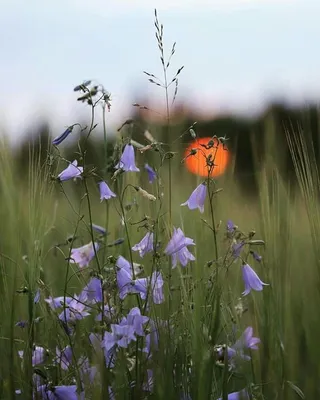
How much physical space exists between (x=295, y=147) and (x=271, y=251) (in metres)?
0.29

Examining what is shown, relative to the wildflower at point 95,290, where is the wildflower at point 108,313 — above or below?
below

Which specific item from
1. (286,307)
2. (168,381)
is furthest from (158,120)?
(168,381)

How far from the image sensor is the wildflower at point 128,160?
1.45m

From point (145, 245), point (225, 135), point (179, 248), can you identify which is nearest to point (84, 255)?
point (145, 245)

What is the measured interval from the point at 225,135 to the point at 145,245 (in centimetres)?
26

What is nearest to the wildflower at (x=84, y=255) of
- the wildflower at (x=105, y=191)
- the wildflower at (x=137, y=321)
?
the wildflower at (x=105, y=191)

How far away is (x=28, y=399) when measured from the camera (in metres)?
1.12

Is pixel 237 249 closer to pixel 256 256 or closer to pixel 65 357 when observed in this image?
pixel 256 256

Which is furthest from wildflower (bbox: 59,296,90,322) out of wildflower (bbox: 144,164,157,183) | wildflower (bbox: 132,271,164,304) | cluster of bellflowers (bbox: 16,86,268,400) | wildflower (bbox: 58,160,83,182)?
wildflower (bbox: 144,164,157,183)

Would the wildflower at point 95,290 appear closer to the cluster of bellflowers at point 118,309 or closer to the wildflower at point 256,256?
the cluster of bellflowers at point 118,309

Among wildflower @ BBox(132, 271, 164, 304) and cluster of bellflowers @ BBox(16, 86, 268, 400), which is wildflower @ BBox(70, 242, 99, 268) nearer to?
cluster of bellflowers @ BBox(16, 86, 268, 400)

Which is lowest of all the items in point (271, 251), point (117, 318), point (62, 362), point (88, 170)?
point (62, 362)

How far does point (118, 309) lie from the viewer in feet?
4.27

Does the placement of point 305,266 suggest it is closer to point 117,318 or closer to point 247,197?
point 247,197
